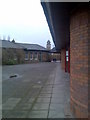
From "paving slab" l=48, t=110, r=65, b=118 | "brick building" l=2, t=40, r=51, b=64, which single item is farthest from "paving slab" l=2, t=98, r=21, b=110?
"brick building" l=2, t=40, r=51, b=64

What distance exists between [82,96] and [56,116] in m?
0.92

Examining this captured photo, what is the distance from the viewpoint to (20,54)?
135 ft

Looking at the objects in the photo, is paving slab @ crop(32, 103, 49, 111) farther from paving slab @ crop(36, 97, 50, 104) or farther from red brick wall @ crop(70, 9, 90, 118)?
red brick wall @ crop(70, 9, 90, 118)

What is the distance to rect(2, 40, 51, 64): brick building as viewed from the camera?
35781 millimetres

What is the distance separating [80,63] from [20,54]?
123 feet

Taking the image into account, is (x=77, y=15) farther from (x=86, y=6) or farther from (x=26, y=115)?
(x=26, y=115)

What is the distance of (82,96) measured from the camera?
4.09m

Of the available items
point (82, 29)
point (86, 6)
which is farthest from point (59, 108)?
point (86, 6)

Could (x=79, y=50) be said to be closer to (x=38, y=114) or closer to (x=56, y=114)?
(x=56, y=114)

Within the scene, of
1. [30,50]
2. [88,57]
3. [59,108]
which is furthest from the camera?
[30,50]

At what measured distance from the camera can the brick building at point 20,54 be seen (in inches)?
1409

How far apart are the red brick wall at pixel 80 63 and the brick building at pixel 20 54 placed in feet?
101

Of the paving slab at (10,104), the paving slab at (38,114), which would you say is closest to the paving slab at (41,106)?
the paving slab at (38,114)

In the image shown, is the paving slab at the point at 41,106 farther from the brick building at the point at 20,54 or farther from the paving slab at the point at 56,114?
the brick building at the point at 20,54
